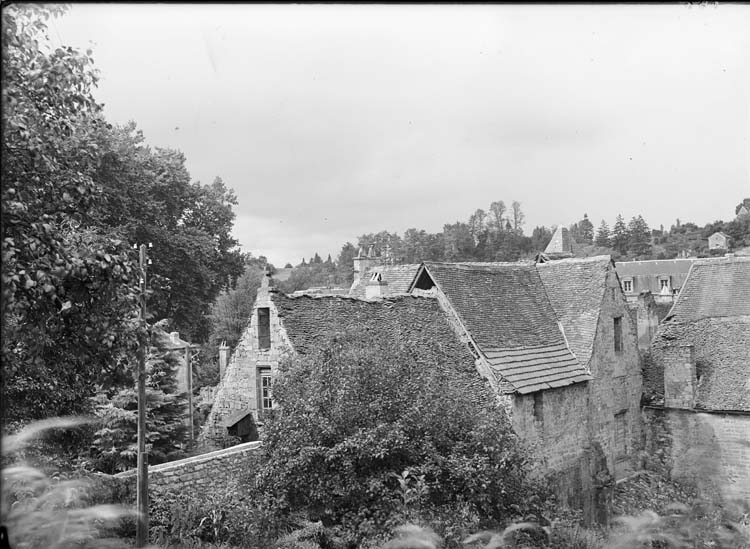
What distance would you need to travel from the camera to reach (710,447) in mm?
20766

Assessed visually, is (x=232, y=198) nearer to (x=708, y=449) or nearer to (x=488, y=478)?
(x=708, y=449)

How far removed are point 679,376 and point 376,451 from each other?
14.4 metres

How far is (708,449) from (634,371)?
10.3 ft

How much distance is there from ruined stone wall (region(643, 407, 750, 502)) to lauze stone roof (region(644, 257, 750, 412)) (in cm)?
51

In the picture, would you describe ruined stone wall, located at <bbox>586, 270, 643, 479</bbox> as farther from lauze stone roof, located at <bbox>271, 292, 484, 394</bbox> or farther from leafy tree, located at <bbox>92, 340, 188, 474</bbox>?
leafy tree, located at <bbox>92, 340, 188, 474</bbox>

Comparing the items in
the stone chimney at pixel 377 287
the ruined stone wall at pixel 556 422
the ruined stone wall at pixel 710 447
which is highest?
the stone chimney at pixel 377 287

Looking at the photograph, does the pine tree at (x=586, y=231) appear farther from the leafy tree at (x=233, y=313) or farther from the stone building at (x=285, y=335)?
the stone building at (x=285, y=335)

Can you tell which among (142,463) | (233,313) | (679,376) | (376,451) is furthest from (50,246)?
(233,313)

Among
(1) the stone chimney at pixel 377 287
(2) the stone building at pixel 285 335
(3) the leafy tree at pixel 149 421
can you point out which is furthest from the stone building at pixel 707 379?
(3) the leafy tree at pixel 149 421

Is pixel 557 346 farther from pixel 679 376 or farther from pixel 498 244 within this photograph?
pixel 498 244

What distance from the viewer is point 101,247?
7.50 meters

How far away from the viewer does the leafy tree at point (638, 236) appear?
351ft

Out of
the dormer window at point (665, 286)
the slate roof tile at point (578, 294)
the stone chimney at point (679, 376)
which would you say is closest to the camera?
the slate roof tile at point (578, 294)

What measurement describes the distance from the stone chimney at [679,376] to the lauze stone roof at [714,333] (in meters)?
0.28
